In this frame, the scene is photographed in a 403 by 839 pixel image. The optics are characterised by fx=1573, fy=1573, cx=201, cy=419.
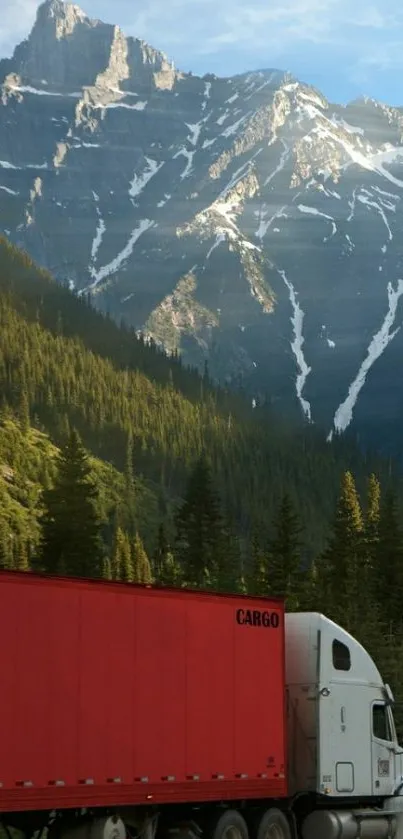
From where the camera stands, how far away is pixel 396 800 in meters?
32.1

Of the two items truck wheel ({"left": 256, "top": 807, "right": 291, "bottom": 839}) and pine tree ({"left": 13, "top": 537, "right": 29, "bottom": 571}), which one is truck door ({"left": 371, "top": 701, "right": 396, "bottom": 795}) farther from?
pine tree ({"left": 13, "top": 537, "right": 29, "bottom": 571})

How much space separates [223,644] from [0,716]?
639cm

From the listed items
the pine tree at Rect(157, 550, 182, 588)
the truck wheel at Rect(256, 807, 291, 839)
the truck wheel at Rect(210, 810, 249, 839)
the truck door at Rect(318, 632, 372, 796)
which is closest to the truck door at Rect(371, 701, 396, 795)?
the truck door at Rect(318, 632, 372, 796)

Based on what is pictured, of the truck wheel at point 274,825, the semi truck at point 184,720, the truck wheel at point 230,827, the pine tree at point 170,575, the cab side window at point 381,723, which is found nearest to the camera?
the semi truck at point 184,720

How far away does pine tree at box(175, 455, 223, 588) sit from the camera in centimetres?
12700

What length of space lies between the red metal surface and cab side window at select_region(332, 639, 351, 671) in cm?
180

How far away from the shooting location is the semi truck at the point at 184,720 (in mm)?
22234

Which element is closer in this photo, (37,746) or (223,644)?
(37,746)

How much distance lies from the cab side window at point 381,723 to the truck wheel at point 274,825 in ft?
10.9

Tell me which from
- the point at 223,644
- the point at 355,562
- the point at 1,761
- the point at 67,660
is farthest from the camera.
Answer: the point at 355,562

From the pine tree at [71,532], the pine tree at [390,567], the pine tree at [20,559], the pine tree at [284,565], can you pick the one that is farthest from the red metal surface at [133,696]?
the pine tree at [20,559]

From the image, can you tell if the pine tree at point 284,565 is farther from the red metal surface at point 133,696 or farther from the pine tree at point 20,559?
the red metal surface at point 133,696

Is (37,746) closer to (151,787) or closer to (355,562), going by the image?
(151,787)

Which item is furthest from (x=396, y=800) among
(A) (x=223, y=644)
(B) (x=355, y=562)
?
(B) (x=355, y=562)
